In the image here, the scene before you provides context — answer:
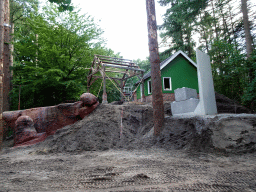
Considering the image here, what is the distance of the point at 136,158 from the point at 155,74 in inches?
121

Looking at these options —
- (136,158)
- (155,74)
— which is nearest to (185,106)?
(155,74)

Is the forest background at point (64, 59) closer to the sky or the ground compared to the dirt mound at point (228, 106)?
closer to the sky

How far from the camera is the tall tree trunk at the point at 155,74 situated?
592cm

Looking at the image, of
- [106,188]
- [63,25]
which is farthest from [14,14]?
[106,188]

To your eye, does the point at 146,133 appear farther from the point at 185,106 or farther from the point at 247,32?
the point at 247,32

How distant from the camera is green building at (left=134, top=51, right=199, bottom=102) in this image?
14.9 m

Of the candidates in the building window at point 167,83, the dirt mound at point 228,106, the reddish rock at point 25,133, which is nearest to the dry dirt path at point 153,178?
the reddish rock at point 25,133

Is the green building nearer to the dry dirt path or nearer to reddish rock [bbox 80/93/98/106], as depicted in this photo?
reddish rock [bbox 80/93/98/106]

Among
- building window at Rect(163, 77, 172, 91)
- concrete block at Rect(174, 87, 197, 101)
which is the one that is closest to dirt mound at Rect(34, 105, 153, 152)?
concrete block at Rect(174, 87, 197, 101)

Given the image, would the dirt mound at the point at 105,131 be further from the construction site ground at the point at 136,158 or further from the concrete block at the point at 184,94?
the concrete block at the point at 184,94

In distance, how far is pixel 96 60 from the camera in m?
11.7

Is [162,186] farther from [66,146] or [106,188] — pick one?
[66,146]

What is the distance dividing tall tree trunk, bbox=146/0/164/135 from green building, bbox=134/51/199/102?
28.8ft

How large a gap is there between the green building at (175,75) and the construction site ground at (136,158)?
7.07 metres
